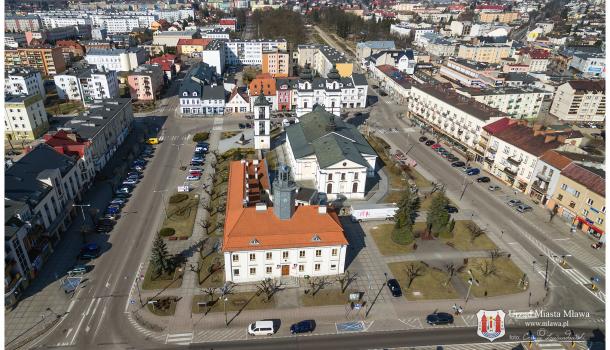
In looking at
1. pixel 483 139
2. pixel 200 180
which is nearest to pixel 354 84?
pixel 483 139

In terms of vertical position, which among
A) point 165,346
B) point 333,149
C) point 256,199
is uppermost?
point 333,149

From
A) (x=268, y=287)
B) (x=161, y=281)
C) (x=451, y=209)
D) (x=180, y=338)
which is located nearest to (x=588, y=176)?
(x=451, y=209)

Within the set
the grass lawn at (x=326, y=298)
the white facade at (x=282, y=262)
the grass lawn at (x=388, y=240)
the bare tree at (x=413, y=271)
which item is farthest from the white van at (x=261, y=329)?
the grass lawn at (x=388, y=240)

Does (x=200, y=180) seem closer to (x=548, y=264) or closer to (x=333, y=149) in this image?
(x=333, y=149)

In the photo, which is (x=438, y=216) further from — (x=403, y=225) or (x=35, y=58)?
(x=35, y=58)

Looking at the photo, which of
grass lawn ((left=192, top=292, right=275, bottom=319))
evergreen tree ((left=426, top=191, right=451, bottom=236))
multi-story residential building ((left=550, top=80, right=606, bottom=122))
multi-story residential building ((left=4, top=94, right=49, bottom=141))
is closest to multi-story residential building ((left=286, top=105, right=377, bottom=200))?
evergreen tree ((left=426, top=191, right=451, bottom=236))

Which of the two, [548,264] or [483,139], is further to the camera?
[483,139]
